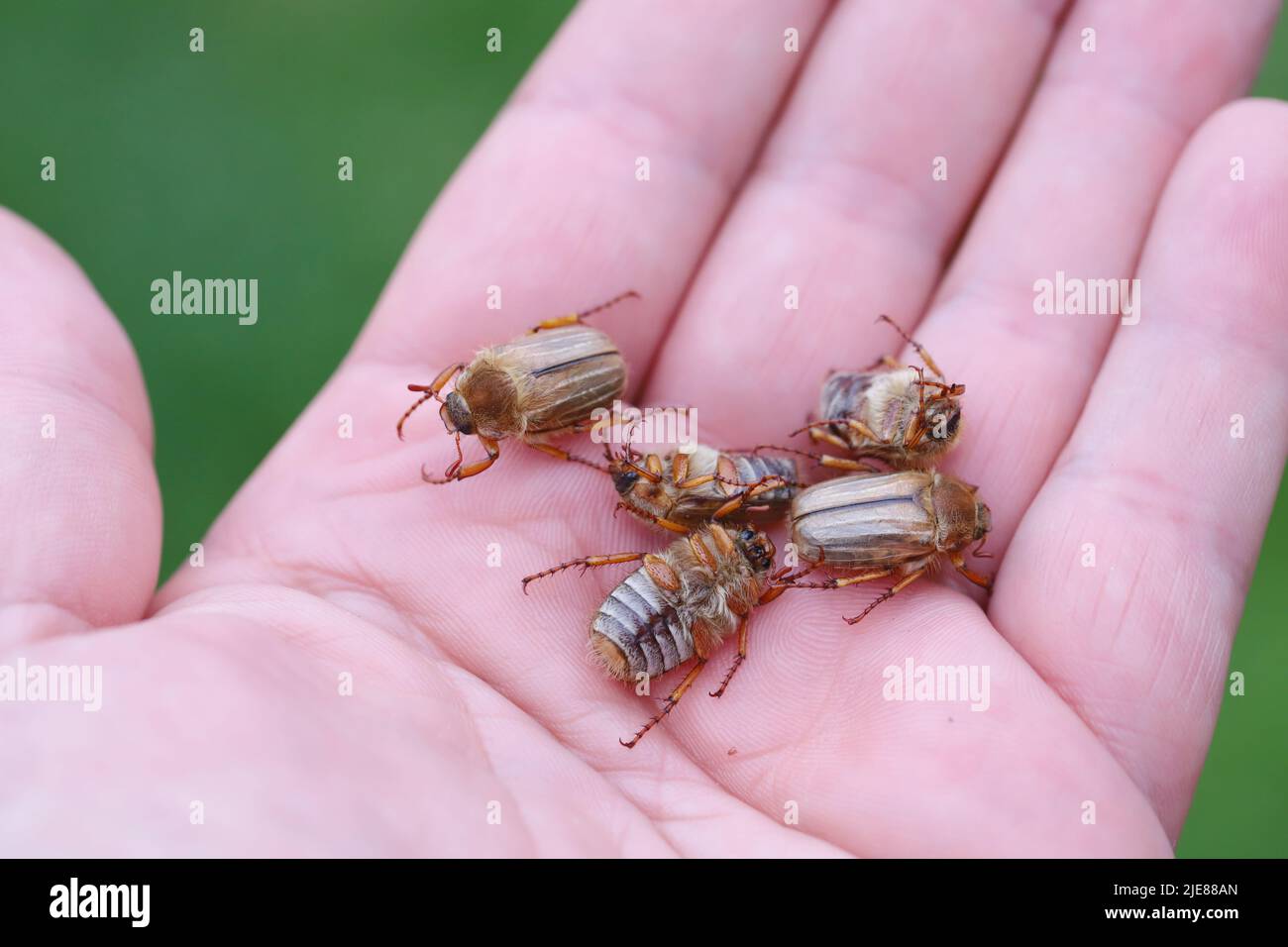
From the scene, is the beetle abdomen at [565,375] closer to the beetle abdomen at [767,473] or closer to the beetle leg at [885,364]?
the beetle abdomen at [767,473]

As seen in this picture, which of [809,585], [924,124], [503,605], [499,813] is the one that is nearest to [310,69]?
[924,124]

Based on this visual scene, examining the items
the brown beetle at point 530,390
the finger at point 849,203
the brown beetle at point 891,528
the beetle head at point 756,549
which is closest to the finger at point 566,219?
the brown beetle at point 530,390

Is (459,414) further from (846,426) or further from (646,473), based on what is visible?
(846,426)

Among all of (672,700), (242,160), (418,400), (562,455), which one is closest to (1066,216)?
(562,455)

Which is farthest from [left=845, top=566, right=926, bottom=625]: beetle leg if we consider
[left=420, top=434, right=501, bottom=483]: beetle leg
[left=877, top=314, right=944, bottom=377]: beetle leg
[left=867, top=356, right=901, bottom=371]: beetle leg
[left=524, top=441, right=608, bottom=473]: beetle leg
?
[left=420, top=434, right=501, bottom=483]: beetle leg

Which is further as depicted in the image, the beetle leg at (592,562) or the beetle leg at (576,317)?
the beetle leg at (576,317)

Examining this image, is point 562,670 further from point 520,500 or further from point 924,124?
point 924,124

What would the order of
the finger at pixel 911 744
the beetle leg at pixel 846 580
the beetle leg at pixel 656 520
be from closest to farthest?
the finger at pixel 911 744 < the beetle leg at pixel 846 580 < the beetle leg at pixel 656 520
